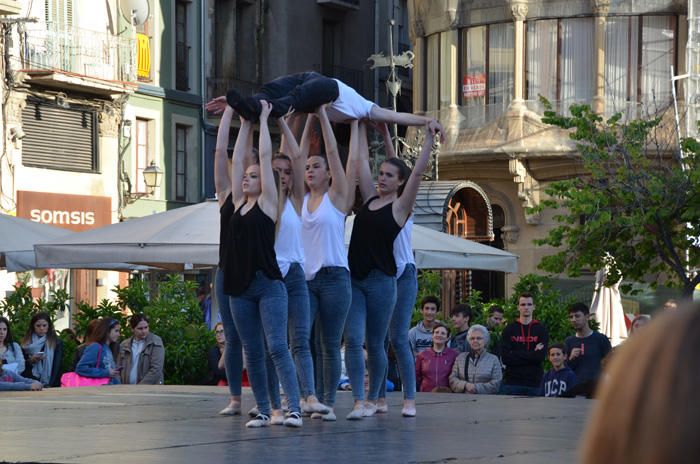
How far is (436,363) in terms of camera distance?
14.6 m

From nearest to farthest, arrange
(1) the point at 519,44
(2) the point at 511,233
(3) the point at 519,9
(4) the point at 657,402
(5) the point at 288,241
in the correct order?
(4) the point at 657,402 < (5) the point at 288,241 < (3) the point at 519,9 < (1) the point at 519,44 < (2) the point at 511,233

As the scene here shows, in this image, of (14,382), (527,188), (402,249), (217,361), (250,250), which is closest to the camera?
(250,250)

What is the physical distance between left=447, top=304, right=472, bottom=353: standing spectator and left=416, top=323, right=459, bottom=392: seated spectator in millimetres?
500

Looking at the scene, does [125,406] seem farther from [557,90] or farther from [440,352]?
[557,90]

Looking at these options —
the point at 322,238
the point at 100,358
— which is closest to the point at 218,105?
the point at 322,238

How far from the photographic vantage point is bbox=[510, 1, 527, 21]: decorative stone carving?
1406 inches

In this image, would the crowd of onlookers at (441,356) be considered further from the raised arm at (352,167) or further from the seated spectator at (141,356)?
the raised arm at (352,167)

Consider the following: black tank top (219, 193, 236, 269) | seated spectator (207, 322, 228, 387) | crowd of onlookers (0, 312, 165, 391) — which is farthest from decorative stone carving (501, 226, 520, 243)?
black tank top (219, 193, 236, 269)

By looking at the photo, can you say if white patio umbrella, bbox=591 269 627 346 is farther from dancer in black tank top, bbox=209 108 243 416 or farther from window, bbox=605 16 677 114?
dancer in black tank top, bbox=209 108 243 416

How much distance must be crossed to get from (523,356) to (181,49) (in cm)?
2623

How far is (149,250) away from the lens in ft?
48.5

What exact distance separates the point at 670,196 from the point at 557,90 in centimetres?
972

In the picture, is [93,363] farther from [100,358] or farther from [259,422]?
[259,422]

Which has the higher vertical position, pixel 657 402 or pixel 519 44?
pixel 519 44
